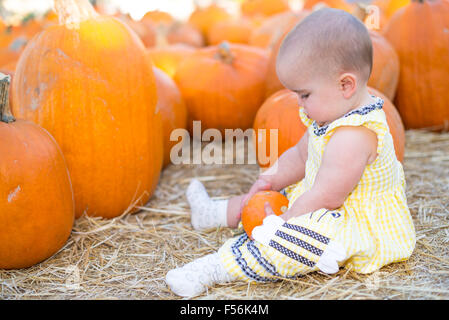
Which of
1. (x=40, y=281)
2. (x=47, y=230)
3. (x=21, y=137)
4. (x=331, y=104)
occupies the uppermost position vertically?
(x=331, y=104)

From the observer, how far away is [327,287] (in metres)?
1.67

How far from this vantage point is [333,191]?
5.58 ft

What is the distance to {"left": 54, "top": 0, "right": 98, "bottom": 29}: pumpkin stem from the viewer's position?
7.45ft

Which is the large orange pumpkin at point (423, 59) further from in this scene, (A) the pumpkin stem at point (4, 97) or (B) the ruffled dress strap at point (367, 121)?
(A) the pumpkin stem at point (4, 97)

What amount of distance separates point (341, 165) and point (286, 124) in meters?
0.90

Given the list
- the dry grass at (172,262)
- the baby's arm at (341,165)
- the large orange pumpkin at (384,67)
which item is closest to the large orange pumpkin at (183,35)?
the large orange pumpkin at (384,67)

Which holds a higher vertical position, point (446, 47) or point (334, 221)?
point (446, 47)

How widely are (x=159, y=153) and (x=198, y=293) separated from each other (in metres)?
1.01

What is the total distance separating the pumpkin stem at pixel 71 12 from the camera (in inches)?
89.4

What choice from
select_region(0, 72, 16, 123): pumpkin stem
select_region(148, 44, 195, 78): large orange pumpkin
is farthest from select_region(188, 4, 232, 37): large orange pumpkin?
→ select_region(0, 72, 16, 123): pumpkin stem

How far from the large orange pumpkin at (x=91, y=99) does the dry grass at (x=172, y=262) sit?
0.21 m

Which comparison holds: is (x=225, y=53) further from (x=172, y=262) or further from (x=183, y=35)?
(x=183, y=35)
